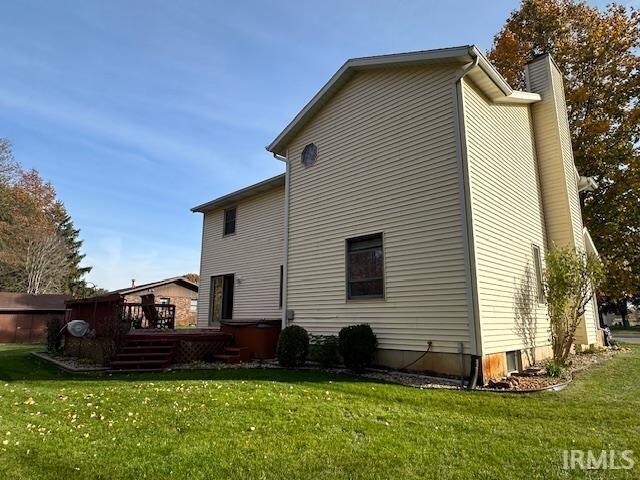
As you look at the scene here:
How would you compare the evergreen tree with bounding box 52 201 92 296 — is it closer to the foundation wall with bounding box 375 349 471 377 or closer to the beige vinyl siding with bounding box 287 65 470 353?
the beige vinyl siding with bounding box 287 65 470 353

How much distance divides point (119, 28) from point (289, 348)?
372 inches

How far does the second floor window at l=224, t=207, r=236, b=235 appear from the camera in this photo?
15681 mm

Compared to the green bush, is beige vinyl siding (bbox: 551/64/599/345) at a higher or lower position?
higher

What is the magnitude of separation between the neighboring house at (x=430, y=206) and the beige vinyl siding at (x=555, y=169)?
0.04 meters

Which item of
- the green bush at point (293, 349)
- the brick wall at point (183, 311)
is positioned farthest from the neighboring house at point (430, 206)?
the brick wall at point (183, 311)

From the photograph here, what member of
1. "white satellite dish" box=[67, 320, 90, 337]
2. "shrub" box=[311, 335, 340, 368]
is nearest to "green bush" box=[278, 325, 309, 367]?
"shrub" box=[311, 335, 340, 368]

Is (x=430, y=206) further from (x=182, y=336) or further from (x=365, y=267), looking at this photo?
(x=182, y=336)

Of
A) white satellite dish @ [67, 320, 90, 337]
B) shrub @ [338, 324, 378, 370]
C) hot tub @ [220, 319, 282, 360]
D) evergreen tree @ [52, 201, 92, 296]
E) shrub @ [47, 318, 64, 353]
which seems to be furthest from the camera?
evergreen tree @ [52, 201, 92, 296]

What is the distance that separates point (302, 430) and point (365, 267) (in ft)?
16.3

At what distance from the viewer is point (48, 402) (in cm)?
556

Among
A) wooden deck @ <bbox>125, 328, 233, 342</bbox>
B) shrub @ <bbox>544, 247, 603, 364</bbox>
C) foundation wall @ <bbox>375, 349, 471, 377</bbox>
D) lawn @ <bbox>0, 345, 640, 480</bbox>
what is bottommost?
lawn @ <bbox>0, 345, 640, 480</bbox>

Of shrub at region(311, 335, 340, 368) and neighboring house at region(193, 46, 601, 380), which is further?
shrub at region(311, 335, 340, 368)

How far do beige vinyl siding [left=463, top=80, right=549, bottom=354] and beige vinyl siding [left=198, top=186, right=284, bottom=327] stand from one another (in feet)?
23.1

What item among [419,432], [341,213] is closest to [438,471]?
[419,432]
